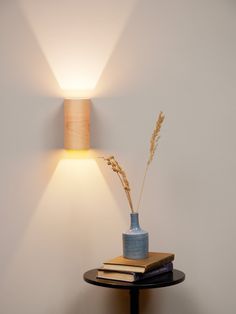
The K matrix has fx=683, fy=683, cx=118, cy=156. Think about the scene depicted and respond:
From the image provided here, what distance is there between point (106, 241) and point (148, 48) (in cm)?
99

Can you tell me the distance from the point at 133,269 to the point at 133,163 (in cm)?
66

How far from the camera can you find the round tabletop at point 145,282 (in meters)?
2.89

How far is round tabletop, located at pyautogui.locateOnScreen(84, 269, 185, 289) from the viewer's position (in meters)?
2.89

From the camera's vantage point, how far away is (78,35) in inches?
135

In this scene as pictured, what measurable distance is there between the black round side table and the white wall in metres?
0.33

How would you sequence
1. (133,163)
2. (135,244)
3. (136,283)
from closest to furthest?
(136,283), (135,244), (133,163)

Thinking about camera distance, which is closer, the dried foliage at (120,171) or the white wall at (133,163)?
the dried foliage at (120,171)

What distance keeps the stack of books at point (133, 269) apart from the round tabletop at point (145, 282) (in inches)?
0.8

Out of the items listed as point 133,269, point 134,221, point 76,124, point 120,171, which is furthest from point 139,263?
point 76,124

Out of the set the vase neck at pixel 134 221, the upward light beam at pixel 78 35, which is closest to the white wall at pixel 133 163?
the upward light beam at pixel 78 35

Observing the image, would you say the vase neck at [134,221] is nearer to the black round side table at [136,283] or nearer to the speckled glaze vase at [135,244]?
the speckled glaze vase at [135,244]

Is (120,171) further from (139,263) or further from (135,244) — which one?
(139,263)

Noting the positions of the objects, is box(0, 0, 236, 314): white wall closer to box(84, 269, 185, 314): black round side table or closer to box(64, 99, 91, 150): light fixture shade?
box(64, 99, 91, 150): light fixture shade

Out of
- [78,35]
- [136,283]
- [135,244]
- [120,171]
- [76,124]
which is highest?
[78,35]
